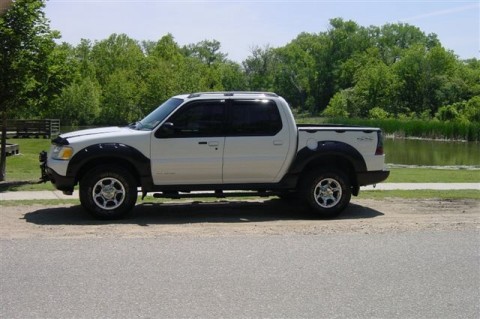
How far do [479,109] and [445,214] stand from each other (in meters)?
76.6

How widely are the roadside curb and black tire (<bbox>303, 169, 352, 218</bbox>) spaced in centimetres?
221

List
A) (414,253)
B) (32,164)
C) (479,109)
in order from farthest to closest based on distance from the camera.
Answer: (479,109) < (32,164) < (414,253)

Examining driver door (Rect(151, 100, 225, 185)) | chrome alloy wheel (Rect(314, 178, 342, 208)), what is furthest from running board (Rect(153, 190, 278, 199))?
chrome alloy wheel (Rect(314, 178, 342, 208))

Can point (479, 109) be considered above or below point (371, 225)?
above

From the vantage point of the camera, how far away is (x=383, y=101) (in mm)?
104562

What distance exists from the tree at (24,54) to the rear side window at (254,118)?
7198 millimetres

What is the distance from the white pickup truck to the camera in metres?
9.62

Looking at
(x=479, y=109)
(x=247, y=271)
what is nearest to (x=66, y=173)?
(x=247, y=271)

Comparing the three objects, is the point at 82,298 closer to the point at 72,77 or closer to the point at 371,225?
the point at 371,225

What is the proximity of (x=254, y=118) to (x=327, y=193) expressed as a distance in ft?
5.76

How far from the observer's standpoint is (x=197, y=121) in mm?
10031

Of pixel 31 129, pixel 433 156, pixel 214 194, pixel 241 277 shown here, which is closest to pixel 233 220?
pixel 214 194

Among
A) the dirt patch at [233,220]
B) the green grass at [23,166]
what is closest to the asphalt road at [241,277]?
the dirt patch at [233,220]

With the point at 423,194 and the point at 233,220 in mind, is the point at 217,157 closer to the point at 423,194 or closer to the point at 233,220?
the point at 233,220
